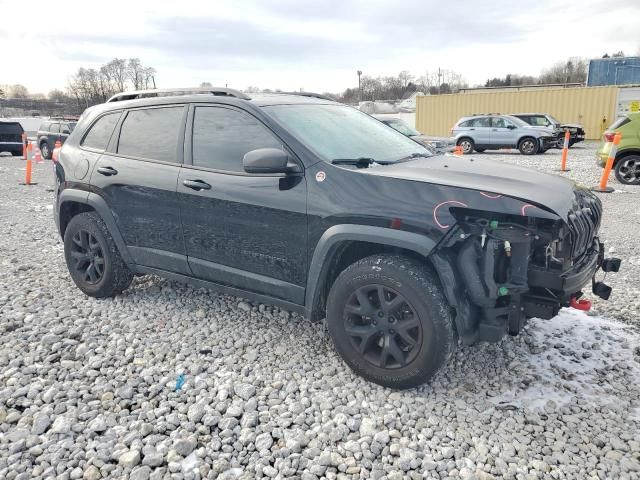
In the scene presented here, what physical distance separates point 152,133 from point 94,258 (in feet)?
4.11

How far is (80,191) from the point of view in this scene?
4.47m

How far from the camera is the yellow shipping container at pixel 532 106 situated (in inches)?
1068

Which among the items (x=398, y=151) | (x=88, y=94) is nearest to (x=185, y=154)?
(x=398, y=151)

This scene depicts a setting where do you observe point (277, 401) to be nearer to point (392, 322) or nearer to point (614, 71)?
point (392, 322)

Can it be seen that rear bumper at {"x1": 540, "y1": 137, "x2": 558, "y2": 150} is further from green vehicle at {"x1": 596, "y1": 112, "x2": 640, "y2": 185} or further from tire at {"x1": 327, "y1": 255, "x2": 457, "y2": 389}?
tire at {"x1": 327, "y1": 255, "x2": 457, "y2": 389}

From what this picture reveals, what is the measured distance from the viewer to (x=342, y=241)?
3117 millimetres

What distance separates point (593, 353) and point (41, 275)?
5061 mm

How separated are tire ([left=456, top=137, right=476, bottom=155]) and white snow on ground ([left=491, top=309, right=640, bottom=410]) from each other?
17.4 metres

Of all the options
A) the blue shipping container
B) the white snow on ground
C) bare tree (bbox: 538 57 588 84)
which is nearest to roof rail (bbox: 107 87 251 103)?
the white snow on ground

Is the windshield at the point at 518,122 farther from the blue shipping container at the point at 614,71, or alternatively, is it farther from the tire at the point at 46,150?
the blue shipping container at the point at 614,71

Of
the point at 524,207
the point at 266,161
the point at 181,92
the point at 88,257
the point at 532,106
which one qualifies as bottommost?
the point at 88,257

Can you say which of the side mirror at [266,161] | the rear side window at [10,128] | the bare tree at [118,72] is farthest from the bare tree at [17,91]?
the side mirror at [266,161]

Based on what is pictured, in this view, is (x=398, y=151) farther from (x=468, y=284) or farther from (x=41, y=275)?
(x=41, y=275)

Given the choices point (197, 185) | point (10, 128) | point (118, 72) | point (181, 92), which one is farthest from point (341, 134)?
point (118, 72)
